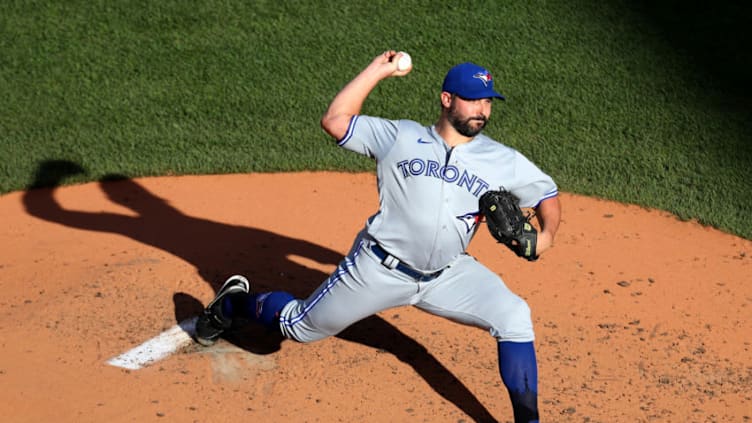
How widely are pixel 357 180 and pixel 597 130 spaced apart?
2.17 metres

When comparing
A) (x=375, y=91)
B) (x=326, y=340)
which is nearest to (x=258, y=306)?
(x=326, y=340)

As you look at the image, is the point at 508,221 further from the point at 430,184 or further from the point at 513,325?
the point at 513,325

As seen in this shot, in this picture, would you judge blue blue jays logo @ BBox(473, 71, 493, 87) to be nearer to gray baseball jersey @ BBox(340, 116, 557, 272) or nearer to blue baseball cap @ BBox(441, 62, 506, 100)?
blue baseball cap @ BBox(441, 62, 506, 100)

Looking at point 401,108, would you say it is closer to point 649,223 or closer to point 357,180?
point 357,180

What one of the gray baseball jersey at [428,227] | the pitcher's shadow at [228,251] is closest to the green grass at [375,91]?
the pitcher's shadow at [228,251]

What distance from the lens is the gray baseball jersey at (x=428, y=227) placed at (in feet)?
17.4

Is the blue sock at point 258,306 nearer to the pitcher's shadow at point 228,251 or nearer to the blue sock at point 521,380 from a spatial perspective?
the pitcher's shadow at point 228,251

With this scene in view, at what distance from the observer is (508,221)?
16.9ft

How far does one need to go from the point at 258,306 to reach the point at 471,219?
1.32 m

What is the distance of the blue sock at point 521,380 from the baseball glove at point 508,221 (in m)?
0.47

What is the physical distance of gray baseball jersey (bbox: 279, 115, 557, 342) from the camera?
530 centimetres

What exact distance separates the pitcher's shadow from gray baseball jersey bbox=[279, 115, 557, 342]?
620 millimetres

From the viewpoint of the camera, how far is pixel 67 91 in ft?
32.6

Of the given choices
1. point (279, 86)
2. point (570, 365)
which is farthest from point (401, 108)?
point (570, 365)
